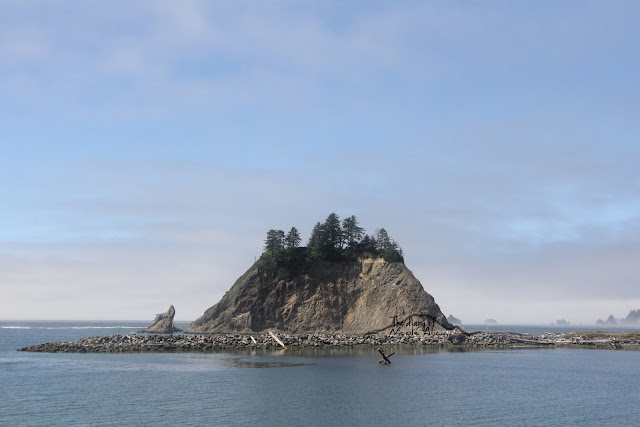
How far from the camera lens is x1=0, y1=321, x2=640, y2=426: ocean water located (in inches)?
1602

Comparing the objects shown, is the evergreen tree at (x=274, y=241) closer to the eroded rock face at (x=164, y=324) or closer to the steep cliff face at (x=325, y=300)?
the steep cliff face at (x=325, y=300)

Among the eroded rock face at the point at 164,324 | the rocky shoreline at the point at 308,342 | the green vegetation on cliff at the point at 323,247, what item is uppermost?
the green vegetation on cliff at the point at 323,247

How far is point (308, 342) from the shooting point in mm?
99875

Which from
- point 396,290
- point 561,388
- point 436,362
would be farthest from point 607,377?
point 396,290

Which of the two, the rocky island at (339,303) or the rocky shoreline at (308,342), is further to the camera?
the rocky island at (339,303)

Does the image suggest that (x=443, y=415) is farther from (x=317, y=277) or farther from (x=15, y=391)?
(x=317, y=277)

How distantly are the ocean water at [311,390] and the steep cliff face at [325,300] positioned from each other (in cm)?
3951

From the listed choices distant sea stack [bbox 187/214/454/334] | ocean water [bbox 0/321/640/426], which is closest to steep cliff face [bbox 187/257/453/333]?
distant sea stack [bbox 187/214/454/334]

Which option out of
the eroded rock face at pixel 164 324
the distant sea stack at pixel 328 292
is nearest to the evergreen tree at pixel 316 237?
the distant sea stack at pixel 328 292

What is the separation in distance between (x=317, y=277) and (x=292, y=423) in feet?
298

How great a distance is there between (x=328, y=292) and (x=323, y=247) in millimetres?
11226

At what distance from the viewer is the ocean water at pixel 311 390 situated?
133 ft

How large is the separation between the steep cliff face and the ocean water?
130 ft

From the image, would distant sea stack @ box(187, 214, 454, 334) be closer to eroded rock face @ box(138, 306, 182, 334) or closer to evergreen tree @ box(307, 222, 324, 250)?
evergreen tree @ box(307, 222, 324, 250)
